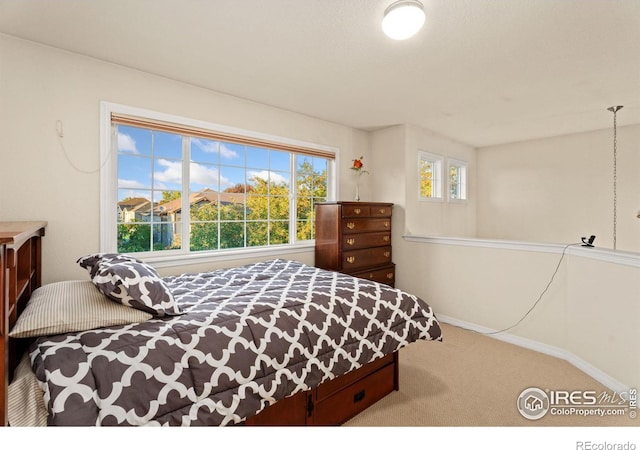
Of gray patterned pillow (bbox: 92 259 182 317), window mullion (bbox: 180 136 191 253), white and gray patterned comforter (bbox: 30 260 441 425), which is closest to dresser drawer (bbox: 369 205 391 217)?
white and gray patterned comforter (bbox: 30 260 441 425)

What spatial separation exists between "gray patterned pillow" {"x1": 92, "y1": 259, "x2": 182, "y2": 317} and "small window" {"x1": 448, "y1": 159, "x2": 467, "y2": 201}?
441 cm

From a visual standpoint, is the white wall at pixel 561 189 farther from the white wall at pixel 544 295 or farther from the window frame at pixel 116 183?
the window frame at pixel 116 183

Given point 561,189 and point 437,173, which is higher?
point 437,173

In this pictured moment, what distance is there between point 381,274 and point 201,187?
230cm

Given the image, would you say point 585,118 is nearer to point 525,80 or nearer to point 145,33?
point 525,80

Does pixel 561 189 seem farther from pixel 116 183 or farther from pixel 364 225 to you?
pixel 116 183

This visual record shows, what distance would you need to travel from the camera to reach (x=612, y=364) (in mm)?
2160

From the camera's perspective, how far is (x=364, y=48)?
2.09 m

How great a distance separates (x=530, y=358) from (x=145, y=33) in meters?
3.84

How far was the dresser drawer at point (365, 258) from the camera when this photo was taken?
3381mm

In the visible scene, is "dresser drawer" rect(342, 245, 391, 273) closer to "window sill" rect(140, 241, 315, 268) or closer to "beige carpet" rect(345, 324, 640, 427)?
"window sill" rect(140, 241, 315, 268)

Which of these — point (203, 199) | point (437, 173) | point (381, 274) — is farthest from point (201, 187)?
point (437, 173)

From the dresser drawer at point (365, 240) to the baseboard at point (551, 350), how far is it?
3.58 feet
